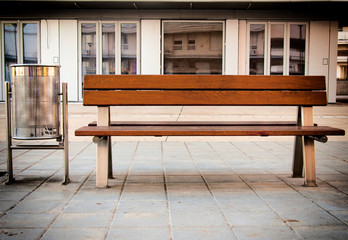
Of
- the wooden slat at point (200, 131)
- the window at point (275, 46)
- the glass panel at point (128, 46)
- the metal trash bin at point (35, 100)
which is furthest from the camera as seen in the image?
the window at point (275, 46)

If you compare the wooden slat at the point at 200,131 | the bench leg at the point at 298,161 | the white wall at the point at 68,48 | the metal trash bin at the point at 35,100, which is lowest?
the bench leg at the point at 298,161

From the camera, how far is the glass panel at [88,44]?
1673cm

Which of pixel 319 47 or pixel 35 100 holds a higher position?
pixel 319 47

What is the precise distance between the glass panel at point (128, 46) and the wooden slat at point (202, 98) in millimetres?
13106

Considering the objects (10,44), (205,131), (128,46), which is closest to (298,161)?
(205,131)

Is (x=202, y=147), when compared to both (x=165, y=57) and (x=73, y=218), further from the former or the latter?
(x=165, y=57)

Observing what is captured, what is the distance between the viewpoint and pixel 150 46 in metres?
16.8

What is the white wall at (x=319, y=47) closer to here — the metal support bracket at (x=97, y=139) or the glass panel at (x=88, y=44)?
the glass panel at (x=88, y=44)

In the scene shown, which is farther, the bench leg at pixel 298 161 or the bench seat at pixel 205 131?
the bench leg at pixel 298 161

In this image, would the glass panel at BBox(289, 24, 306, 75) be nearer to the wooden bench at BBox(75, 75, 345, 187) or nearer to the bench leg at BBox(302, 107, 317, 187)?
the wooden bench at BBox(75, 75, 345, 187)

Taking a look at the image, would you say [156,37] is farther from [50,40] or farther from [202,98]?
[202,98]

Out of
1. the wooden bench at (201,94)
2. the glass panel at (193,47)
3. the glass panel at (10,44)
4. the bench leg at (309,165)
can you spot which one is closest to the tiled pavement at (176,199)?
the bench leg at (309,165)

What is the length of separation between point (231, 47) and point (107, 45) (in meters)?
5.09

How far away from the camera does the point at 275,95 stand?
4062mm
